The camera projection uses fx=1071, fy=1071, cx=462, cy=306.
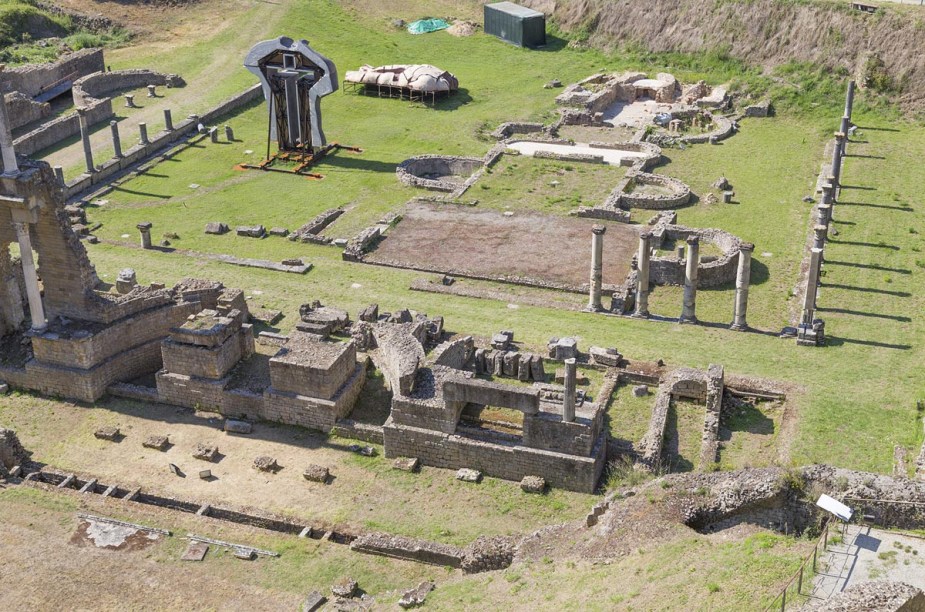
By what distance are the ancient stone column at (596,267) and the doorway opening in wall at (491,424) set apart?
832 cm

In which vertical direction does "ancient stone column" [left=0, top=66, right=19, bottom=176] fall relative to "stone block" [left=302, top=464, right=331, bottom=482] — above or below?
above

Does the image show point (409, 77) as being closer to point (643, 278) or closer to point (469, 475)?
point (643, 278)

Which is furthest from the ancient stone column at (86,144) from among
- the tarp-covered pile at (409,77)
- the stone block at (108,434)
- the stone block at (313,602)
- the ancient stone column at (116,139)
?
the stone block at (313,602)

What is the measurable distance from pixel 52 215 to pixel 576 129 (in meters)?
31.7

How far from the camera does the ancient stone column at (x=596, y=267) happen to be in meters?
34.8

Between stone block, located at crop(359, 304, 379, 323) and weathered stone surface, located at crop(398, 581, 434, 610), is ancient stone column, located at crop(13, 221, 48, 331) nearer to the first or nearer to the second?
stone block, located at crop(359, 304, 379, 323)

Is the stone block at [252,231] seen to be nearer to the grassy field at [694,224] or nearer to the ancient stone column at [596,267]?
the grassy field at [694,224]

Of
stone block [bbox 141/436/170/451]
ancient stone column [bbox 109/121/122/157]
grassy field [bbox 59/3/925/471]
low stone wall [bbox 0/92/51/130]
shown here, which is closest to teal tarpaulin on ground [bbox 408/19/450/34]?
grassy field [bbox 59/3/925/471]

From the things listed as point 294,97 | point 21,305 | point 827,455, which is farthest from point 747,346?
point 294,97

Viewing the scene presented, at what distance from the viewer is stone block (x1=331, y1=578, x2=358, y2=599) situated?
2216cm

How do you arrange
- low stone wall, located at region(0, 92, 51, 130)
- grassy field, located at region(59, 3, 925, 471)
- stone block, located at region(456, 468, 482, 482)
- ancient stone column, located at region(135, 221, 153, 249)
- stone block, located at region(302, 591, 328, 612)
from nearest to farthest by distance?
1. stone block, located at region(302, 591, 328, 612)
2. stone block, located at region(456, 468, 482, 482)
3. grassy field, located at region(59, 3, 925, 471)
4. ancient stone column, located at region(135, 221, 153, 249)
5. low stone wall, located at region(0, 92, 51, 130)

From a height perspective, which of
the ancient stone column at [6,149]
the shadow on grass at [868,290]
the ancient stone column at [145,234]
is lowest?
the shadow on grass at [868,290]

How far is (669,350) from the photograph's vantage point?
3241 cm

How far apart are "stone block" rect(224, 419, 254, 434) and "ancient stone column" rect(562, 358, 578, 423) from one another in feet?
28.1
